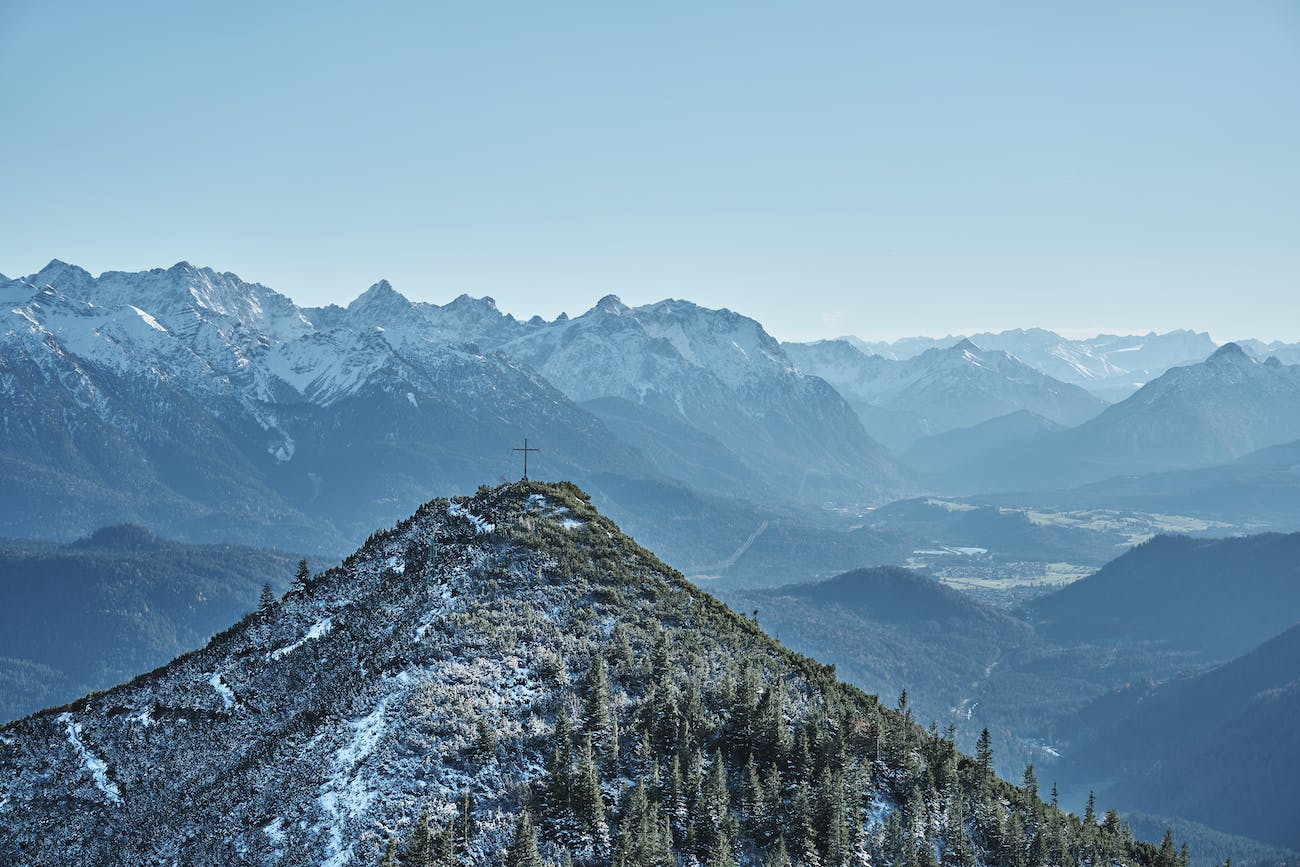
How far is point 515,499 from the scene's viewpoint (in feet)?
337

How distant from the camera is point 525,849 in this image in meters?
56.2

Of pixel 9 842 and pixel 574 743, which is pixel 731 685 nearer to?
pixel 574 743

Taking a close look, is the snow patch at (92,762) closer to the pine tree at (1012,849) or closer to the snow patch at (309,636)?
the snow patch at (309,636)

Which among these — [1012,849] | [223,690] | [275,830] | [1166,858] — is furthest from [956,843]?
[223,690]

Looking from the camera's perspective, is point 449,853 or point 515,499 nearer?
point 449,853

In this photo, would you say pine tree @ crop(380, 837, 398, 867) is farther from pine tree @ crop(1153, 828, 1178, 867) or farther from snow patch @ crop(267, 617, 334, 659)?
pine tree @ crop(1153, 828, 1178, 867)

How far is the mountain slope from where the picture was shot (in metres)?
60.4

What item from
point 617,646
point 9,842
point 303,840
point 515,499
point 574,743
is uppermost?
point 515,499

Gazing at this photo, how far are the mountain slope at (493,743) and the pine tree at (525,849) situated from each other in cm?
38

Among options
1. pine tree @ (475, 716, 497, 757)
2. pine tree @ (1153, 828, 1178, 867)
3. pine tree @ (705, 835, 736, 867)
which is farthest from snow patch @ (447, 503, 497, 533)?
A: pine tree @ (1153, 828, 1178, 867)

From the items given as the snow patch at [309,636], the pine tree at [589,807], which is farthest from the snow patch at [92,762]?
the pine tree at [589,807]

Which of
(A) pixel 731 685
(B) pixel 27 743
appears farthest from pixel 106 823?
(A) pixel 731 685

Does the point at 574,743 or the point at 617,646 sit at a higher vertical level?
the point at 617,646

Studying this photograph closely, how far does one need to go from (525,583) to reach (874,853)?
36.5 m
